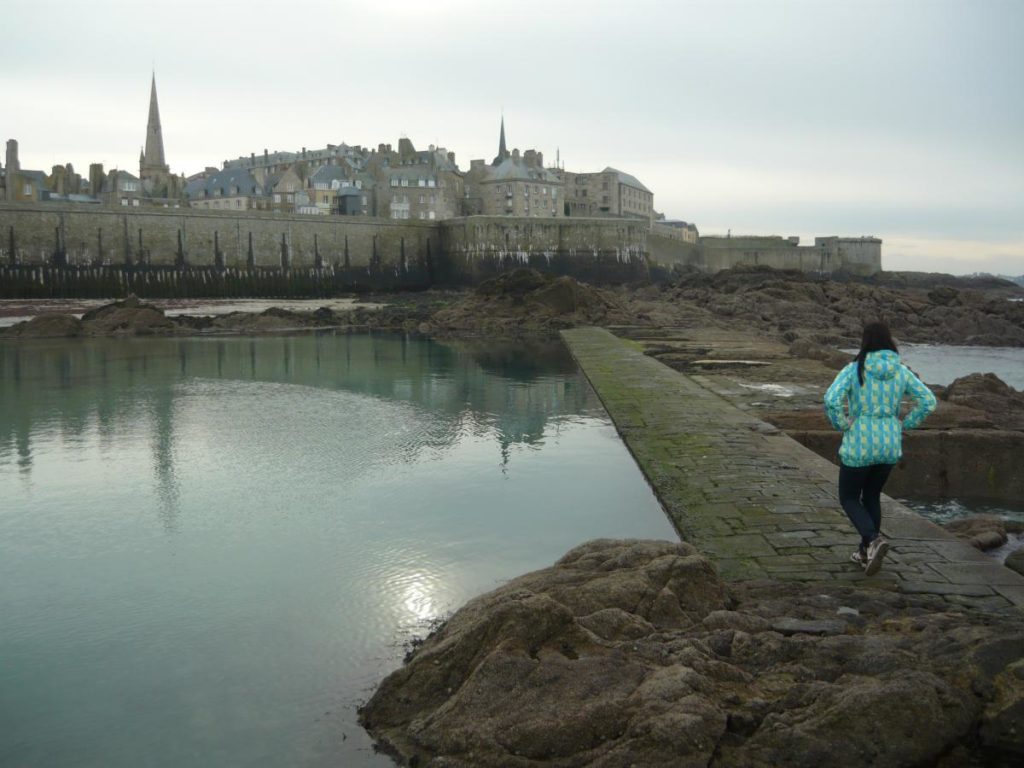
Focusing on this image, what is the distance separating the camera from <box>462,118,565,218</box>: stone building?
262ft

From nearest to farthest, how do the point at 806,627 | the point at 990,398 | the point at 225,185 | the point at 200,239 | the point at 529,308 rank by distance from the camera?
the point at 806,627, the point at 990,398, the point at 529,308, the point at 200,239, the point at 225,185

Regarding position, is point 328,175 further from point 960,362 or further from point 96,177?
point 960,362

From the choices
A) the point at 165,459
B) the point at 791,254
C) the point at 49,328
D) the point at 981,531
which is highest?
the point at 791,254

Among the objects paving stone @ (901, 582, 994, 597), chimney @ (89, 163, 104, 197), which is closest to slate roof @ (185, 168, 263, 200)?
chimney @ (89, 163, 104, 197)

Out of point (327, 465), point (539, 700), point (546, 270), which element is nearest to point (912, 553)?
point (539, 700)

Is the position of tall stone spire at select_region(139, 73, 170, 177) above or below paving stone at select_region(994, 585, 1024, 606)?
above

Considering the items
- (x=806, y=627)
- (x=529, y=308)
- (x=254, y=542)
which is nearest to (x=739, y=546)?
(x=806, y=627)

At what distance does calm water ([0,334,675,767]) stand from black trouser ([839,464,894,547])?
4.75 feet

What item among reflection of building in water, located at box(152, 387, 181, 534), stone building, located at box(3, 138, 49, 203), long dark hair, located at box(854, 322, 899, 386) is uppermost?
stone building, located at box(3, 138, 49, 203)

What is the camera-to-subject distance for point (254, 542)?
673cm

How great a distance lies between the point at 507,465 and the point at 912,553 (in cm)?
450

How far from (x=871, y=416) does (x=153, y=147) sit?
95.3 m

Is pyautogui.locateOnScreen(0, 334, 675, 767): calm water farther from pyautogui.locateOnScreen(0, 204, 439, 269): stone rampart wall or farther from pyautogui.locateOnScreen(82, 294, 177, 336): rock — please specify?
pyautogui.locateOnScreen(0, 204, 439, 269): stone rampart wall

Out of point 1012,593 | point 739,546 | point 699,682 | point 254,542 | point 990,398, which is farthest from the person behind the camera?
point 990,398
